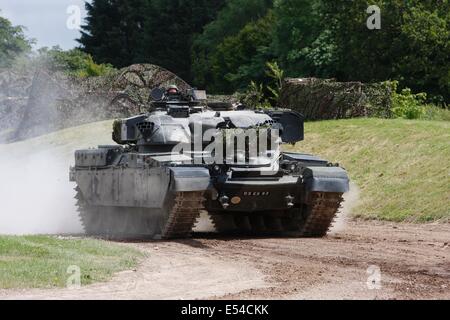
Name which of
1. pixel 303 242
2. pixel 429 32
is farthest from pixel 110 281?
pixel 429 32

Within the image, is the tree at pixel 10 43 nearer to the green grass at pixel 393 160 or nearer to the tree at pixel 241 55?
the tree at pixel 241 55

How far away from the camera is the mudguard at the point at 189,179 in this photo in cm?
1869

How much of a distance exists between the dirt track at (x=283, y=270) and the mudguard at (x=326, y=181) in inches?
33.6

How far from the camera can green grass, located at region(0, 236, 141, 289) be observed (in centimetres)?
1341

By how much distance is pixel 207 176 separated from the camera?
19.0m

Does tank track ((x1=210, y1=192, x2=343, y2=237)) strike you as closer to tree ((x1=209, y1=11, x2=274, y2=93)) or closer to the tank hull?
the tank hull

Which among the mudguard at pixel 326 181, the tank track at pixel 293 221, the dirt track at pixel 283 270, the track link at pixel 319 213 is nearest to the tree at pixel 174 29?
the tank track at pixel 293 221

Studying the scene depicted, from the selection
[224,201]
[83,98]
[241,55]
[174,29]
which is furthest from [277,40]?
[224,201]

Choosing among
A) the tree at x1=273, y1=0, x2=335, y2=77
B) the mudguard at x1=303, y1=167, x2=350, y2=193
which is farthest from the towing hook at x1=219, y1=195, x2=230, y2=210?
the tree at x1=273, y1=0, x2=335, y2=77

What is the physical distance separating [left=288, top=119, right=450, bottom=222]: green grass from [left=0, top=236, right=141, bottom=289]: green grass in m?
8.55

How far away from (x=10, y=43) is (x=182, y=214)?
78666mm

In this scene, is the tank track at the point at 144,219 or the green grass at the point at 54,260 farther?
the tank track at the point at 144,219

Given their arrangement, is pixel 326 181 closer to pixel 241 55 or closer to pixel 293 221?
pixel 293 221
